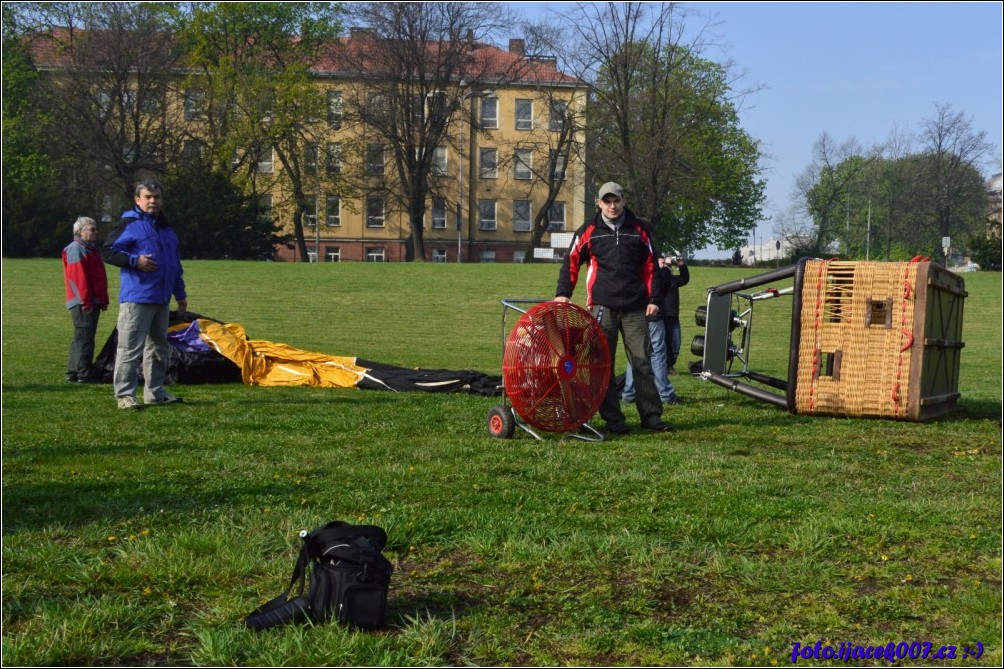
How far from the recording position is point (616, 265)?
9.48 metres

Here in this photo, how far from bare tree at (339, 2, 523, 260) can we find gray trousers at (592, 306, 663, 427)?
55114mm

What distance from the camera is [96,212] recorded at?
2473 inches

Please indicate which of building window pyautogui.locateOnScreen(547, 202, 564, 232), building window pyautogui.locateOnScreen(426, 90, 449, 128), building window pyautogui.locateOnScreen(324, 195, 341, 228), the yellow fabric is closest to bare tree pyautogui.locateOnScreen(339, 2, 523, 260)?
building window pyautogui.locateOnScreen(426, 90, 449, 128)

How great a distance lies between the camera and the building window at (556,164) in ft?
230

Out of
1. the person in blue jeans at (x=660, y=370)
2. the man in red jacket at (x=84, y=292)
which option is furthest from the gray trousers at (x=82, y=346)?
the person in blue jeans at (x=660, y=370)

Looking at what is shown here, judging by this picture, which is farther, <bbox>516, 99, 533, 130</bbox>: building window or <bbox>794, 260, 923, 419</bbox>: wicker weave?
<bbox>516, 99, 533, 130</bbox>: building window

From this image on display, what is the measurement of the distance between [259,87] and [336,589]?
5981cm

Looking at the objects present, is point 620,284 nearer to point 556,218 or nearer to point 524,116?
point 524,116

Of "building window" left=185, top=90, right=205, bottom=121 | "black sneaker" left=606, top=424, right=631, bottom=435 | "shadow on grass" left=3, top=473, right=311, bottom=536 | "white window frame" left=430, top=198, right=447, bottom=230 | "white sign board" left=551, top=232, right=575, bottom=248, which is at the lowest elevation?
"black sneaker" left=606, top=424, right=631, bottom=435

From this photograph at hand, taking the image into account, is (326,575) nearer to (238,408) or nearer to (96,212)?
(238,408)

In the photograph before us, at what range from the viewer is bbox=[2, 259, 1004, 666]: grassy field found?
4.08 meters

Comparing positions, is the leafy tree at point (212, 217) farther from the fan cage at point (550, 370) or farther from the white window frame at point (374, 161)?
the fan cage at point (550, 370)

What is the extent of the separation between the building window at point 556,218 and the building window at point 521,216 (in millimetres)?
1635

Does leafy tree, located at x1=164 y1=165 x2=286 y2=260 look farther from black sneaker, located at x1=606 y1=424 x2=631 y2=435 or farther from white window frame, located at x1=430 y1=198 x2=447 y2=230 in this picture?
black sneaker, located at x1=606 y1=424 x2=631 y2=435
